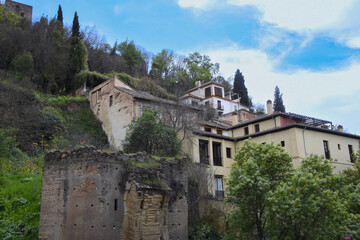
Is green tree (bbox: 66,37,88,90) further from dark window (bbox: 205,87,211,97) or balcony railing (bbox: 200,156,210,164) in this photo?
balcony railing (bbox: 200,156,210,164)

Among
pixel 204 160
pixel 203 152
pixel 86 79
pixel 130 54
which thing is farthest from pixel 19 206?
pixel 130 54

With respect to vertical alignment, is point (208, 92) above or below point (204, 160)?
above

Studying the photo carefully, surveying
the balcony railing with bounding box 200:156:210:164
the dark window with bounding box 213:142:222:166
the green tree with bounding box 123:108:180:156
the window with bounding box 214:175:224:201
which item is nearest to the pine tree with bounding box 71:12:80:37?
the dark window with bounding box 213:142:222:166

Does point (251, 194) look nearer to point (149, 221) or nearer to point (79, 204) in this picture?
point (149, 221)

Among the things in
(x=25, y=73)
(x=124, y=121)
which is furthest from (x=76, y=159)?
(x=25, y=73)

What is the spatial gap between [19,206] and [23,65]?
74.9ft

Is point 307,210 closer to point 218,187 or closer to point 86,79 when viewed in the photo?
point 218,187

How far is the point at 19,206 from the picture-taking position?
60.6ft

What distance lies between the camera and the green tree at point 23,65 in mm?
37219

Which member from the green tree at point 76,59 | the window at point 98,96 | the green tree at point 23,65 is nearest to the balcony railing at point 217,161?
the window at point 98,96

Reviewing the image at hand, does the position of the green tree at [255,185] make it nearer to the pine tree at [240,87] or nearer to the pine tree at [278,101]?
the pine tree at [278,101]

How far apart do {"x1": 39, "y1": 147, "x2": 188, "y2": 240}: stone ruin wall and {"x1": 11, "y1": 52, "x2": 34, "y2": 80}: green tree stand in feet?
81.1

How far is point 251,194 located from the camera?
1638cm

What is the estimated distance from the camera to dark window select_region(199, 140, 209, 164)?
27.7 m
